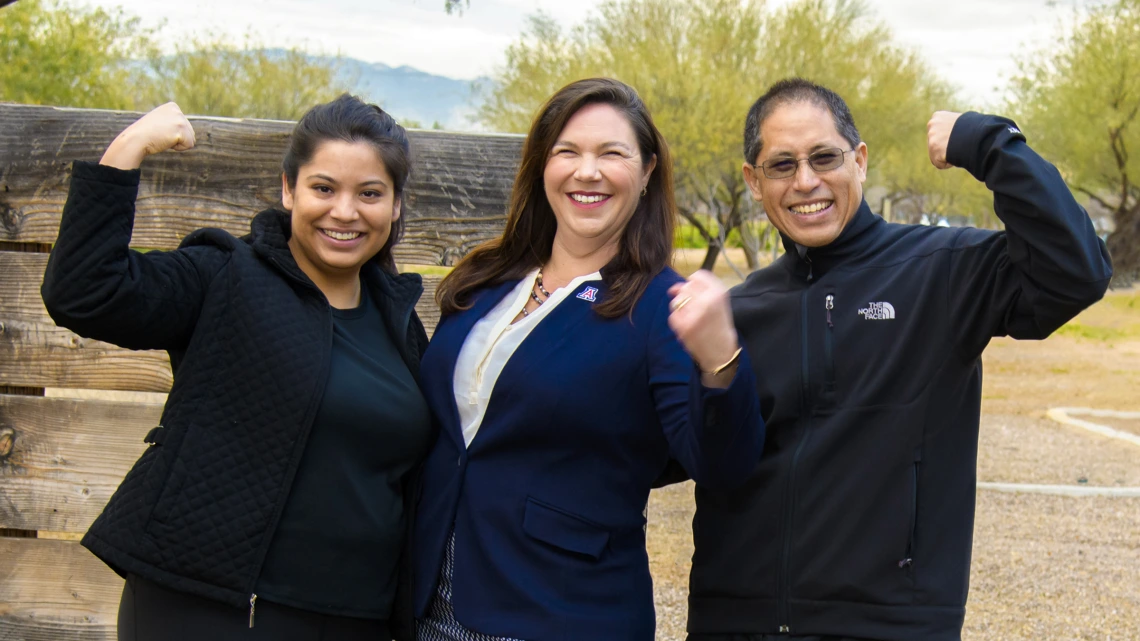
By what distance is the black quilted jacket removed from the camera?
7.63 ft

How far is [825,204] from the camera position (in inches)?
109

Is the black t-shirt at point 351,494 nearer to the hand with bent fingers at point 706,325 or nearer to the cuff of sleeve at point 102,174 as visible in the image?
the cuff of sleeve at point 102,174

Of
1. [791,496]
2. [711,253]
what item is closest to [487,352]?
[791,496]

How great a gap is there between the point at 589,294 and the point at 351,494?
2.46 feet

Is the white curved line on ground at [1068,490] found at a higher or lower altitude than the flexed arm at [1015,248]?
lower

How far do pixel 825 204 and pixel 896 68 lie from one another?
3488cm

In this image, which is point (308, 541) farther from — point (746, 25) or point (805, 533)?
point (746, 25)

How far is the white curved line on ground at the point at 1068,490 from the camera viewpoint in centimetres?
915

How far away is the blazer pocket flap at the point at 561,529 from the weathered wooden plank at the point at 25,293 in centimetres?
109

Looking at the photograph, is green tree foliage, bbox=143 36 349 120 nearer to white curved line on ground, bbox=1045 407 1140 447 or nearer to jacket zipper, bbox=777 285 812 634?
white curved line on ground, bbox=1045 407 1140 447

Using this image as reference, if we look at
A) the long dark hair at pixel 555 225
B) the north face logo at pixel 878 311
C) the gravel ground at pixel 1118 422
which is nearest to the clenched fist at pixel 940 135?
the north face logo at pixel 878 311

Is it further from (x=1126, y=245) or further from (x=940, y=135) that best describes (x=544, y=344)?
(x=1126, y=245)

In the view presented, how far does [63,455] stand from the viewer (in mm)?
3502

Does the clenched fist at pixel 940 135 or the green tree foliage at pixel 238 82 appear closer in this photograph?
the clenched fist at pixel 940 135
